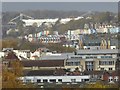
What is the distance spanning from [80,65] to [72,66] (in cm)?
12

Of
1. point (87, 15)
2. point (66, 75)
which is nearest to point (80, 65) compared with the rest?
point (66, 75)

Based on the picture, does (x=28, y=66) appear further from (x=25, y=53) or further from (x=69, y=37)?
(x=69, y=37)

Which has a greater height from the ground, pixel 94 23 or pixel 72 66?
pixel 94 23

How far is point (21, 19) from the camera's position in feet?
49.2

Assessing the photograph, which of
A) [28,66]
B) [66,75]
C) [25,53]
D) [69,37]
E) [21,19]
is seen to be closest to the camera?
[66,75]

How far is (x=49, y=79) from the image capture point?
14.4ft

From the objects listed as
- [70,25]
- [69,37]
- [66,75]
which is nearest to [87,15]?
[70,25]

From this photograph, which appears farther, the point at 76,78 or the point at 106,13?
the point at 106,13

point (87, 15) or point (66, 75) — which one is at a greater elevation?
point (87, 15)

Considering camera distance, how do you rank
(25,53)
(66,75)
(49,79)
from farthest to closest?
1. (25,53)
2. (66,75)
3. (49,79)

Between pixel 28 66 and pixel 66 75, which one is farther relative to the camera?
pixel 28 66

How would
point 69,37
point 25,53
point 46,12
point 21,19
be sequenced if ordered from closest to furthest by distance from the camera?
point 25,53 < point 69,37 < point 21,19 < point 46,12

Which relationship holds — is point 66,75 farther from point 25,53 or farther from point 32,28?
point 32,28

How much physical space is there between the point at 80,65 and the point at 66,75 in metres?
1.17
